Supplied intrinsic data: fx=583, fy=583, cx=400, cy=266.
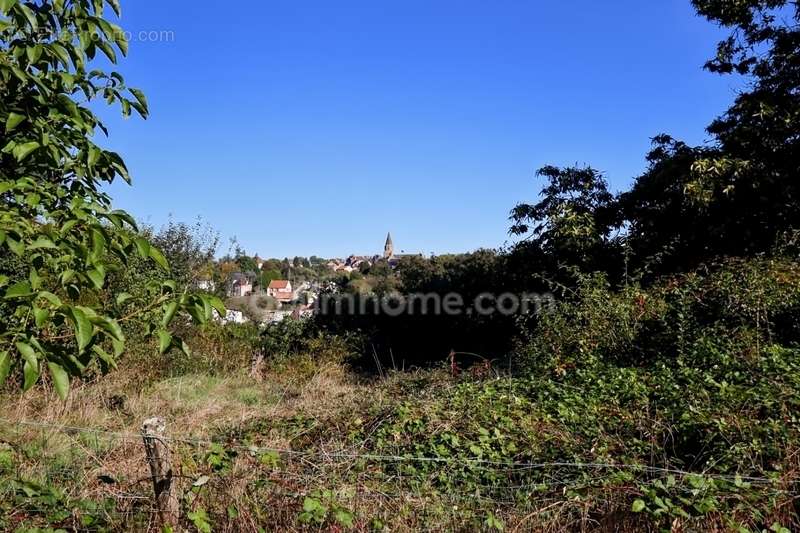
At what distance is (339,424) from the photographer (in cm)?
490

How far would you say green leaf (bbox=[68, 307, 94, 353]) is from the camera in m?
1.49

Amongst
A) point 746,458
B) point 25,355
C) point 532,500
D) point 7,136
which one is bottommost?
point 532,500

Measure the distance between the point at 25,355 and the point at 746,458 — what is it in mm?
3700

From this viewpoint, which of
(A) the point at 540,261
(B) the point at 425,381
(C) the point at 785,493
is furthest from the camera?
(A) the point at 540,261

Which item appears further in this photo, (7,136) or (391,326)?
(391,326)

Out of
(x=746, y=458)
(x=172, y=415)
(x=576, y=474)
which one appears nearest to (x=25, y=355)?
(x=576, y=474)

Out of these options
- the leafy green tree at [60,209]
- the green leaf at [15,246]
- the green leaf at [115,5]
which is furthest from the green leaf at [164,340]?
the green leaf at [115,5]

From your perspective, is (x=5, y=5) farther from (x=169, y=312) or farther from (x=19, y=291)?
(x=169, y=312)

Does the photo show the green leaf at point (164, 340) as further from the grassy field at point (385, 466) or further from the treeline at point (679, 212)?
the treeline at point (679, 212)

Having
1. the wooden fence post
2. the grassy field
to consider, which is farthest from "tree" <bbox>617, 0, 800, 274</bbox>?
the wooden fence post

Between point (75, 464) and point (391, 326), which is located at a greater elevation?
point (391, 326)

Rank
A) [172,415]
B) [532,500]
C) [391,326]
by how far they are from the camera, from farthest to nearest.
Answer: [391,326] < [172,415] < [532,500]

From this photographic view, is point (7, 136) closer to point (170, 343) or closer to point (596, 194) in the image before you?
point (170, 343)

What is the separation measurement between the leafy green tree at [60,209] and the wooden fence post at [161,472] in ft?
1.98
